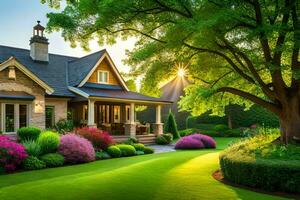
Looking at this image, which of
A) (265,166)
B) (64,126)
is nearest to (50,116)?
(64,126)

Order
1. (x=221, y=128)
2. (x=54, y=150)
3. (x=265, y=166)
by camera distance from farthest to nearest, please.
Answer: (x=221, y=128) → (x=54, y=150) → (x=265, y=166)

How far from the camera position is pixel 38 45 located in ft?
86.8

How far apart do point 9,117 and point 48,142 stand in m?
5.27

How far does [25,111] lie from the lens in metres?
20.5

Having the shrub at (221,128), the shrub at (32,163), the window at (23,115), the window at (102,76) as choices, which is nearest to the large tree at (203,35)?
the shrub at (32,163)

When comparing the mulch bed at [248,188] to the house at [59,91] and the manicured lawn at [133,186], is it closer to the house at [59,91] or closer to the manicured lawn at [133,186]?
the manicured lawn at [133,186]

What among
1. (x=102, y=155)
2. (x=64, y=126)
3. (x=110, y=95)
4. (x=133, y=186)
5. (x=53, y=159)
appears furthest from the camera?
(x=110, y=95)

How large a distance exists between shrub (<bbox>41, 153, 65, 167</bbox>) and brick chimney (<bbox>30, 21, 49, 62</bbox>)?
13.4 metres

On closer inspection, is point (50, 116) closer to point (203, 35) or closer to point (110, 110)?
point (110, 110)

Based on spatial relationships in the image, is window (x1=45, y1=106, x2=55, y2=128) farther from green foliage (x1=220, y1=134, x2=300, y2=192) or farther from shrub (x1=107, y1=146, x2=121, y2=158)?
green foliage (x1=220, y1=134, x2=300, y2=192)

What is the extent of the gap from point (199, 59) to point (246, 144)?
12.4ft

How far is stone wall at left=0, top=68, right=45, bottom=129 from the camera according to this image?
19.4 m

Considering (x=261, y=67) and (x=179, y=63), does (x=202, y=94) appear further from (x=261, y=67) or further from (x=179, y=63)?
Answer: (x=261, y=67)

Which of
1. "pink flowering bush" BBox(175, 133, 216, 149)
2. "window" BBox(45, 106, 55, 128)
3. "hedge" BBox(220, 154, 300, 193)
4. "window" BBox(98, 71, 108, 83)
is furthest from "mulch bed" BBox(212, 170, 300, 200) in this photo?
"window" BBox(98, 71, 108, 83)
